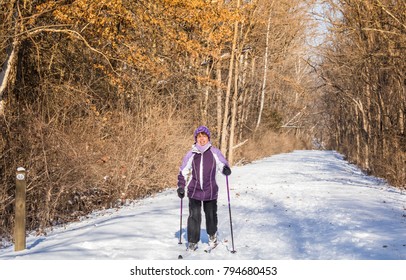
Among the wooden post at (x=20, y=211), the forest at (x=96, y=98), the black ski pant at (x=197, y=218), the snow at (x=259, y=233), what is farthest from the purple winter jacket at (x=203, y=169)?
the forest at (x=96, y=98)

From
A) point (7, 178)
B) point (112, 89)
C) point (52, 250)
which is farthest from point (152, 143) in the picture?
point (52, 250)

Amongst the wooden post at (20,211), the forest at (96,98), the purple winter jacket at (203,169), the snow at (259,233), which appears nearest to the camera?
the snow at (259,233)

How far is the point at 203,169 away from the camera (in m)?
8.46

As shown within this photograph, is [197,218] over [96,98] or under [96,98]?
under

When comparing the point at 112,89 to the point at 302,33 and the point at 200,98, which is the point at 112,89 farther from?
the point at 302,33

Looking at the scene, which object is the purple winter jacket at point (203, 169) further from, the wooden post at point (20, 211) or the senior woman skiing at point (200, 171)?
the wooden post at point (20, 211)

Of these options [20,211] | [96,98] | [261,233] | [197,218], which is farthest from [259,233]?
[96,98]

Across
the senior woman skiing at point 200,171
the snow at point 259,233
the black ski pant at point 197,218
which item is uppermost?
the senior woman skiing at point 200,171

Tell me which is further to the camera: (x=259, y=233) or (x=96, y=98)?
(x=96, y=98)

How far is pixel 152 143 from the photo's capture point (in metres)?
17.7

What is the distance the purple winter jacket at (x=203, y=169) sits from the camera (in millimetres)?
8461

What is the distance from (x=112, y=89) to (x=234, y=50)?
Result: 10.3 metres

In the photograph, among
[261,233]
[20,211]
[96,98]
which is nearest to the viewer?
[20,211]

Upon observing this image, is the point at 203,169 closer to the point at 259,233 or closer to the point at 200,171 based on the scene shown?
the point at 200,171
